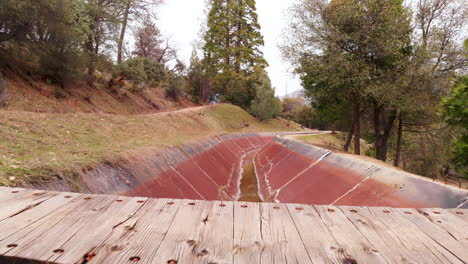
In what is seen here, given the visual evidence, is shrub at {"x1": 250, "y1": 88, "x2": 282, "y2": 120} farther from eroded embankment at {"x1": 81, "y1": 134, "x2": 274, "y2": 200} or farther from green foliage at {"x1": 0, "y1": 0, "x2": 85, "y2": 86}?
eroded embankment at {"x1": 81, "y1": 134, "x2": 274, "y2": 200}

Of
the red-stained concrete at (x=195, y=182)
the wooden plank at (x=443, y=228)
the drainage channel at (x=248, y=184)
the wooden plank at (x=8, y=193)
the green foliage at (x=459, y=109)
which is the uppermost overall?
the green foliage at (x=459, y=109)

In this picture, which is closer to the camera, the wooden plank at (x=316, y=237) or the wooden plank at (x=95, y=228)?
Result: the wooden plank at (x=95, y=228)

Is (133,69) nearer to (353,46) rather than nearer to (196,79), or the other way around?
(353,46)

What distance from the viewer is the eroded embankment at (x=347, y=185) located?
5.65m

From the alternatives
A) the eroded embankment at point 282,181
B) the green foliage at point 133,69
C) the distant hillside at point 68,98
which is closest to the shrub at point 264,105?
the distant hillside at point 68,98

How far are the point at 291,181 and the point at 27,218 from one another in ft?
31.8

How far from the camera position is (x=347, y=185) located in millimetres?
7875

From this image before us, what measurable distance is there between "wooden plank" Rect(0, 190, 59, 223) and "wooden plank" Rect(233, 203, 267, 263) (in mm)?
2085

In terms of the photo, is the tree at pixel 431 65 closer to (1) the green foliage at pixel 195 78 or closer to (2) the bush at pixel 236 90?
(2) the bush at pixel 236 90

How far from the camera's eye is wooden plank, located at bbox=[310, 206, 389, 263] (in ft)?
6.53

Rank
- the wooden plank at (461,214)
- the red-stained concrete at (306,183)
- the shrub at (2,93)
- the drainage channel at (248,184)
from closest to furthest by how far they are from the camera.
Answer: the wooden plank at (461,214) → the red-stained concrete at (306,183) → the drainage channel at (248,184) → the shrub at (2,93)

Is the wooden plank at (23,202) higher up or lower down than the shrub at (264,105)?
lower down

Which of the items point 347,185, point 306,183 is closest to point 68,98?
point 306,183

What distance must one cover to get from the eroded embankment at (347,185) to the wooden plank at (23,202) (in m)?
6.53
